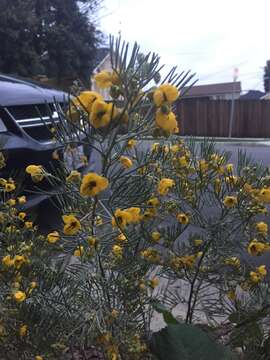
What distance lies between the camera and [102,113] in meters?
1.27

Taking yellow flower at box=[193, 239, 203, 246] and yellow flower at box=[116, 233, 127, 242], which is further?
yellow flower at box=[193, 239, 203, 246]

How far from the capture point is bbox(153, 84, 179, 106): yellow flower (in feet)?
4.10

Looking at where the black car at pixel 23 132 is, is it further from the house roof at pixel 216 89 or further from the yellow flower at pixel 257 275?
the house roof at pixel 216 89

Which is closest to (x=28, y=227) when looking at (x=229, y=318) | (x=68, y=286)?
(x=68, y=286)

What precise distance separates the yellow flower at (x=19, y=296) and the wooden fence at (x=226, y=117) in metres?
21.4

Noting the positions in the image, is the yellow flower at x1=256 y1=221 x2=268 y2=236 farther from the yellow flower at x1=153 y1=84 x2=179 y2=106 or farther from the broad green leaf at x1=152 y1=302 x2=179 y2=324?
the yellow flower at x1=153 y1=84 x2=179 y2=106

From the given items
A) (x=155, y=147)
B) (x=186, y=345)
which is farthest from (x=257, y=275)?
(x=155, y=147)

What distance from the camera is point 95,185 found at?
1.32 meters

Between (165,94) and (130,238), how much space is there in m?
0.60

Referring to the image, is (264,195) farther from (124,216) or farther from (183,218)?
(124,216)

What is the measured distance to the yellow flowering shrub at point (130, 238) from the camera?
53.3 inches

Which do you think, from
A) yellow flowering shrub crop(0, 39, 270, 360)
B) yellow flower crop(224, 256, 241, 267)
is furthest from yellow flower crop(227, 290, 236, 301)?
yellow flower crop(224, 256, 241, 267)

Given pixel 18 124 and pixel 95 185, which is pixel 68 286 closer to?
pixel 95 185

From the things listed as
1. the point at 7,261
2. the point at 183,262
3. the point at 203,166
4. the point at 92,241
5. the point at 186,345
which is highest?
the point at 203,166
